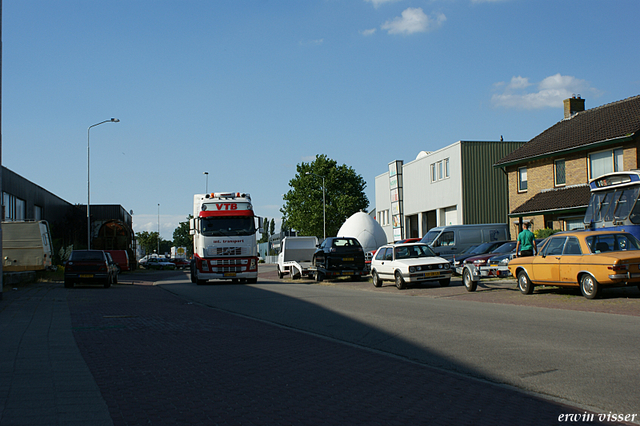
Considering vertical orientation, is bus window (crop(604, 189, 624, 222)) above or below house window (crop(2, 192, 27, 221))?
below

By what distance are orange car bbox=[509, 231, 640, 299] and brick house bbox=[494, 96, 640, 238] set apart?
46.2ft

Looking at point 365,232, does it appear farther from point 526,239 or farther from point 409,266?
point 526,239

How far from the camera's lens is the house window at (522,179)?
35188 mm

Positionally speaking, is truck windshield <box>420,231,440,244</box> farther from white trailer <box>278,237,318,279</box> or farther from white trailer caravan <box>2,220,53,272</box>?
white trailer caravan <box>2,220,53,272</box>

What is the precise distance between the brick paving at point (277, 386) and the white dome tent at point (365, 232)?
1433 inches

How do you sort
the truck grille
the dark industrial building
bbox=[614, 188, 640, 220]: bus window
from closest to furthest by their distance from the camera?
bbox=[614, 188, 640, 220]: bus window
the truck grille
the dark industrial building

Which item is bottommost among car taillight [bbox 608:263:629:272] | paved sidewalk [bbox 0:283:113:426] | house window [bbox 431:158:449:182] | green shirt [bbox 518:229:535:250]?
paved sidewalk [bbox 0:283:113:426]

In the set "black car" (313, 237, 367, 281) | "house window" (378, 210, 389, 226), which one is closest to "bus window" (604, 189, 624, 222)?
"black car" (313, 237, 367, 281)

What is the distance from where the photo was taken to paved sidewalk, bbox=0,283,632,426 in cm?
496

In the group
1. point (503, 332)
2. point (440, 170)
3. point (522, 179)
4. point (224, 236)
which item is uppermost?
point (440, 170)

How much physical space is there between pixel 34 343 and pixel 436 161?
39.6 metres

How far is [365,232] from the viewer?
46656 millimetres

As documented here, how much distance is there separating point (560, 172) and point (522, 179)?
3161 mm

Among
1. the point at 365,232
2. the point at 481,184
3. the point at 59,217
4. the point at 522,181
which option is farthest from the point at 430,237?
the point at 59,217
